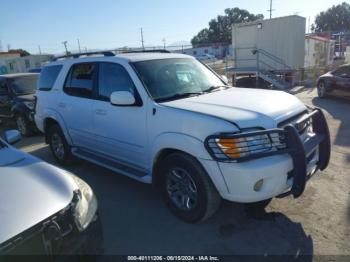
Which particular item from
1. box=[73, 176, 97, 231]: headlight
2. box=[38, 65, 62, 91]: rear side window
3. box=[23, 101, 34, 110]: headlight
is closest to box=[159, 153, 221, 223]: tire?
box=[73, 176, 97, 231]: headlight

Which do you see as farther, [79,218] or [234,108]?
[234,108]

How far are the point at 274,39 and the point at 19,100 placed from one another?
12.5 meters

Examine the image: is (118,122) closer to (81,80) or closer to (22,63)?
(81,80)

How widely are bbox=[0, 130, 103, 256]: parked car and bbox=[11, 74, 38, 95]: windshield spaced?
708cm

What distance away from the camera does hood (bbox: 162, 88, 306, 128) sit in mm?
3242

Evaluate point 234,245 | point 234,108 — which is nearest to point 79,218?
point 234,245

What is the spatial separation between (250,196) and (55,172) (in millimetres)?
1815

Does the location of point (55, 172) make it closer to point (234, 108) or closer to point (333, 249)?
point (234, 108)

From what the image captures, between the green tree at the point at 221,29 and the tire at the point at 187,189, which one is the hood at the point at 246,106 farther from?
the green tree at the point at 221,29

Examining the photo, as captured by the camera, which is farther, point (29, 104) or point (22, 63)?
point (22, 63)

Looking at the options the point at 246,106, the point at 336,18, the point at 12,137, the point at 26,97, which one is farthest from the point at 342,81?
the point at 336,18

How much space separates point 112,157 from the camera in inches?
181

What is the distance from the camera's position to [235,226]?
3.62 m

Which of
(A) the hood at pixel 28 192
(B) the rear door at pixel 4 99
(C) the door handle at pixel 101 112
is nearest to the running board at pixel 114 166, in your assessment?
(C) the door handle at pixel 101 112
